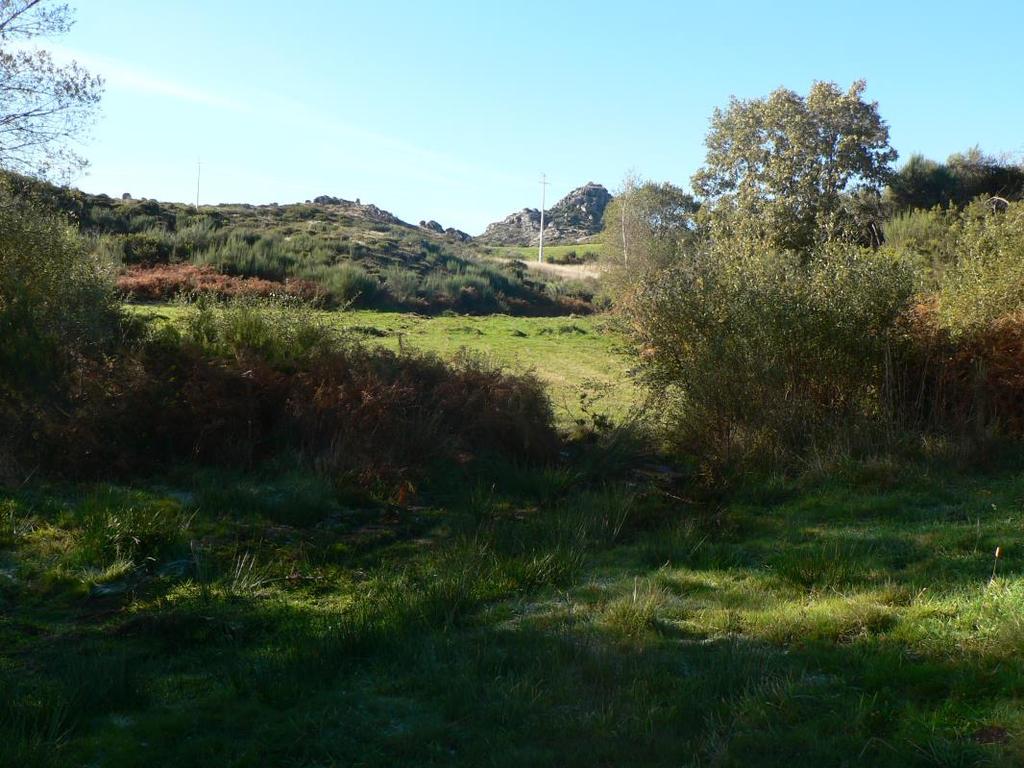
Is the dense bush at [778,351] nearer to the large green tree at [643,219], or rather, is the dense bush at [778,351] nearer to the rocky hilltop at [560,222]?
the large green tree at [643,219]

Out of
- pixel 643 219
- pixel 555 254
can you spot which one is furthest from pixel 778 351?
pixel 555 254

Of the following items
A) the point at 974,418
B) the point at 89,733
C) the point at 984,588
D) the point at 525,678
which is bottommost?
the point at 89,733

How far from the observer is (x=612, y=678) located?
17.2ft

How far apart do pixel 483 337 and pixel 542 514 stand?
14888mm

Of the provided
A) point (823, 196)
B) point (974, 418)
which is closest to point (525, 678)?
point (974, 418)

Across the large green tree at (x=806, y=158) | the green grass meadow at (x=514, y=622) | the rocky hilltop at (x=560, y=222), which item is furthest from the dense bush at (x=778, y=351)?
the rocky hilltop at (x=560, y=222)

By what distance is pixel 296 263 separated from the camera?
3416cm

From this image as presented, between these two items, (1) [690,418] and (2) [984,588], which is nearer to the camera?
(2) [984,588]

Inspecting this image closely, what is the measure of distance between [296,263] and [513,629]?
29.6m

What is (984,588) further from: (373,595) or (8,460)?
(8,460)

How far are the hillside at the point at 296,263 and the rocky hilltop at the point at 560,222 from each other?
5635 cm

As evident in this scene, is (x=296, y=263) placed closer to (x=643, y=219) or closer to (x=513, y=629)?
(x=643, y=219)

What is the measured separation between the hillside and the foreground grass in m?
10.7

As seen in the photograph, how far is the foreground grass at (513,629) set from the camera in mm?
4633
